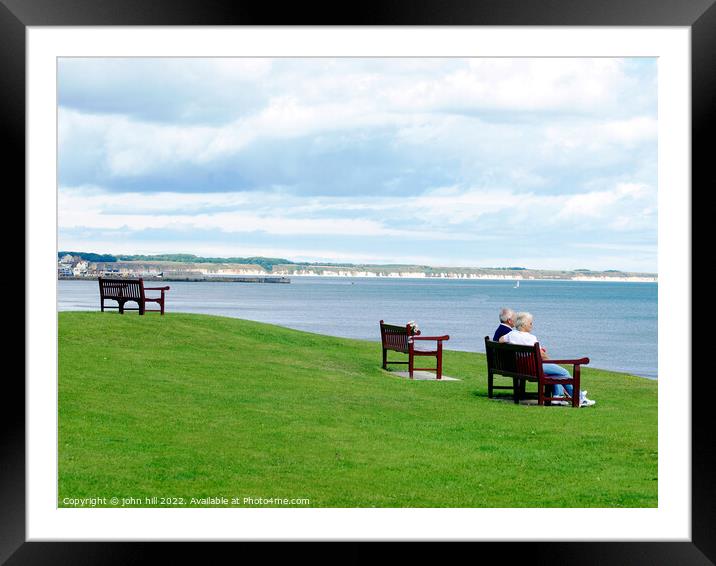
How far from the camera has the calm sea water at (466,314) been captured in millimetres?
33625

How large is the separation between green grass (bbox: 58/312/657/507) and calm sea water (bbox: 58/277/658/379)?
1370 cm

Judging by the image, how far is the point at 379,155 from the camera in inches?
3413

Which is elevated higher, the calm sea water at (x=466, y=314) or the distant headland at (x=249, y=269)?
the distant headland at (x=249, y=269)

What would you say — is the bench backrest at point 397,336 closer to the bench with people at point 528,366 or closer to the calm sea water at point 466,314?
the bench with people at point 528,366

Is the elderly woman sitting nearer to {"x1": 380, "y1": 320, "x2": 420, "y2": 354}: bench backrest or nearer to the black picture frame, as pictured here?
{"x1": 380, "y1": 320, "x2": 420, "y2": 354}: bench backrest

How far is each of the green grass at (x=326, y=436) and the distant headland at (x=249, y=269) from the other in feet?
190

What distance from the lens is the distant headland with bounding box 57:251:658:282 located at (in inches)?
2945

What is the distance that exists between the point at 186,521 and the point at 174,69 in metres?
74.3

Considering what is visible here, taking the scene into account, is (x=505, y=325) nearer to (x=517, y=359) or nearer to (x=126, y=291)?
(x=517, y=359)

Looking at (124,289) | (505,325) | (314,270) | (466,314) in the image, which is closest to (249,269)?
(314,270)

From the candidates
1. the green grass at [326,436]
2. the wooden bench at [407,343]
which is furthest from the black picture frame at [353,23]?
the wooden bench at [407,343]

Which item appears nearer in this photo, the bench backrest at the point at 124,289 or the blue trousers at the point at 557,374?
the blue trousers at the point at 557,374

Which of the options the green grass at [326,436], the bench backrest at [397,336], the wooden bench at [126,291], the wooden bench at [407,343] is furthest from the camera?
the wooden bench at [126,291]

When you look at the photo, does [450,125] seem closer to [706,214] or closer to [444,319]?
[444,319]
